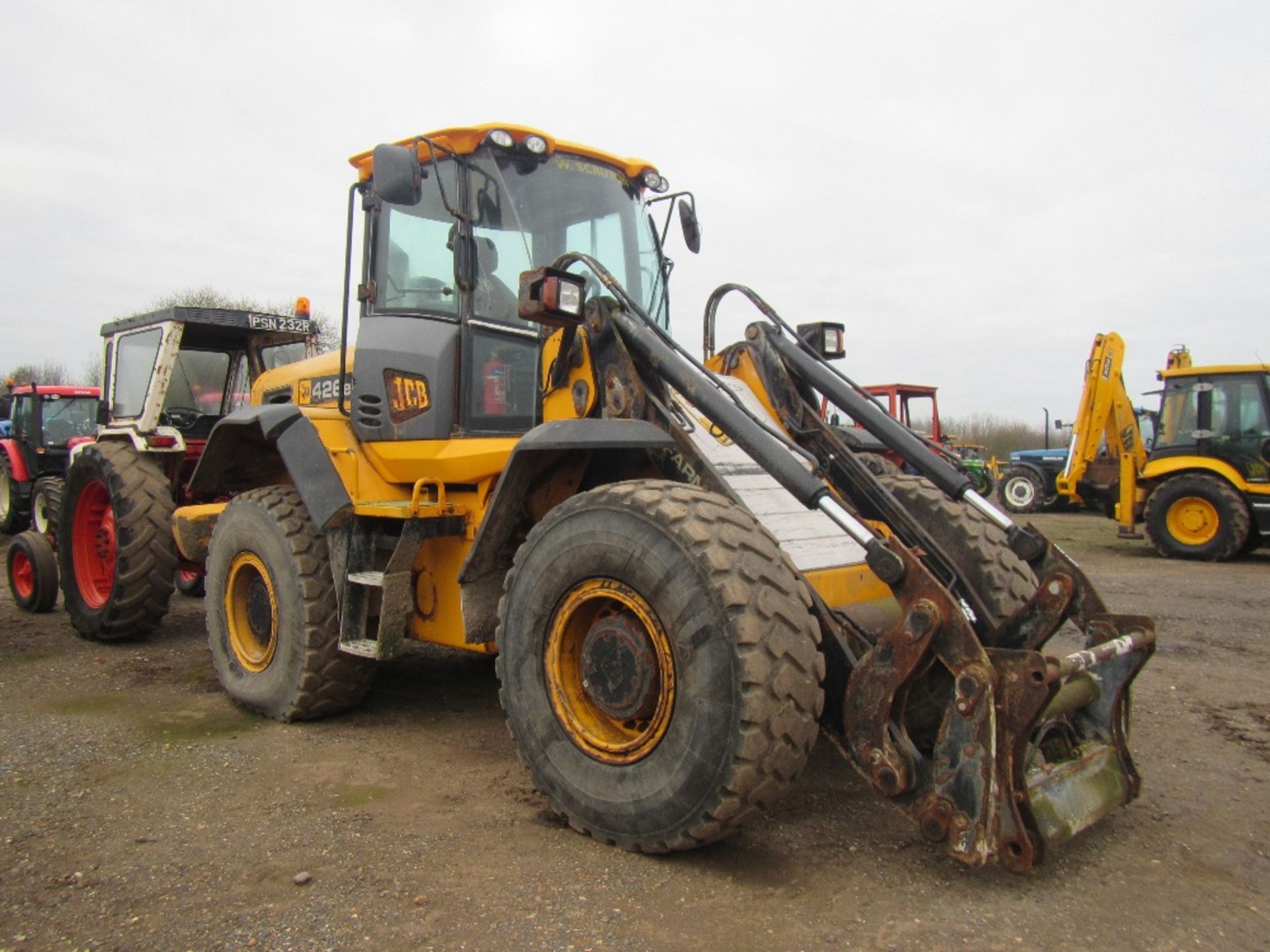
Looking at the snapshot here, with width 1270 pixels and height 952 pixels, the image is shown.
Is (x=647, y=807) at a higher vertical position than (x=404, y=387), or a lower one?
lower

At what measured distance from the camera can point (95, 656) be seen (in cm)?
659

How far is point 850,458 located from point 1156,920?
2.36 m

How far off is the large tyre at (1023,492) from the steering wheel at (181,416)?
58.3ft

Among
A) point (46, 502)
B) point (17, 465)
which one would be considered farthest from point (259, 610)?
point (17, 465)

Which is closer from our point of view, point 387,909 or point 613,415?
point 387,909

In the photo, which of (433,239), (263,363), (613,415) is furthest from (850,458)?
(263,363)

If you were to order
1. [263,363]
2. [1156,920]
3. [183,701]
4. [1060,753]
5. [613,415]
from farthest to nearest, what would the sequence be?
1. [263,363]
2. [183,701]
3. [613,415]
4. [1060,753]
5. [1156,920]

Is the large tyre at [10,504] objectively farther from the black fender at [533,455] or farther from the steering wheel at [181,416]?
the black fender at [533,455]

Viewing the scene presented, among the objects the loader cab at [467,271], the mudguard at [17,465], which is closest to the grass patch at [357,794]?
the loader cab at [467,271]

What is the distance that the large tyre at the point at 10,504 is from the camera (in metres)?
14.6

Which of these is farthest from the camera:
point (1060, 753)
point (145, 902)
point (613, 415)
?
point (613, 415)

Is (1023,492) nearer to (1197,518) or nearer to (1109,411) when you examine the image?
(1109,411)

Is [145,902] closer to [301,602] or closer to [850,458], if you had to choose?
[301,602]

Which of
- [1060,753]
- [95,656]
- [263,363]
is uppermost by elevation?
[263,363]
